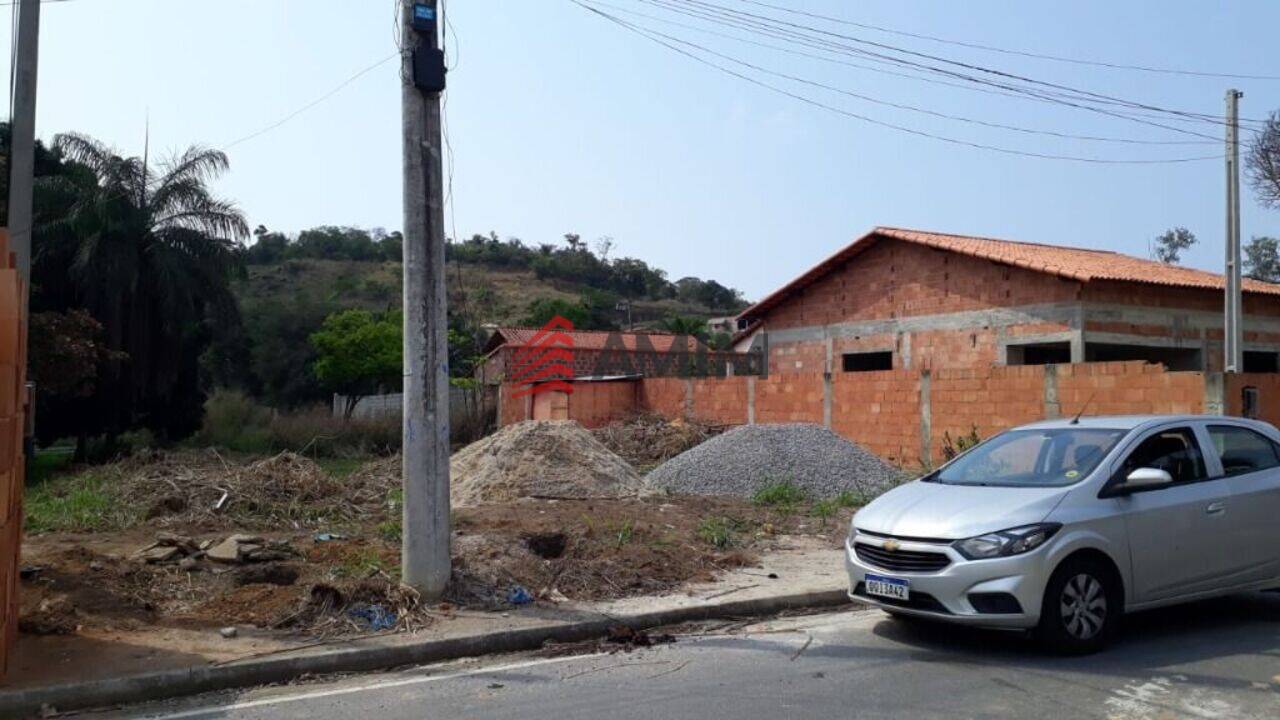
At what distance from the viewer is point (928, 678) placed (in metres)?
6.46

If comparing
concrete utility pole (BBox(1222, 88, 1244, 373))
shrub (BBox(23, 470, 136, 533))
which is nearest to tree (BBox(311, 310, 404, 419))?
shrub (BBox(23, 470, 136, 533))

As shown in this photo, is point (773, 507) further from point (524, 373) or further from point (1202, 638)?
point (524, 373)

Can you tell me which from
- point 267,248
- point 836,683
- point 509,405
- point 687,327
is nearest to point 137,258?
point 509,405

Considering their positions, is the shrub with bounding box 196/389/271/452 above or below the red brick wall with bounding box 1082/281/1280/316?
below

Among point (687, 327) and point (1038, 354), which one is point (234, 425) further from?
point (687, 327)

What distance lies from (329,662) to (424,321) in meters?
2.81

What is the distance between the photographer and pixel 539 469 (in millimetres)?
15914

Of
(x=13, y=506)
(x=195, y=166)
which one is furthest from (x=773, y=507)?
(x=195, y=166)

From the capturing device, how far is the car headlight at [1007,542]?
673cm

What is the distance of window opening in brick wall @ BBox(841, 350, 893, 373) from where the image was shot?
28.8 meters

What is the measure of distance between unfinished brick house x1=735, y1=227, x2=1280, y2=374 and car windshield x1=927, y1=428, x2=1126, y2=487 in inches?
614

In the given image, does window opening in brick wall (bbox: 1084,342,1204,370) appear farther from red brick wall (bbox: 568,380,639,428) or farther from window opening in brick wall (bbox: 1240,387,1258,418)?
red brick wall (bbox: 568,380,639,428)

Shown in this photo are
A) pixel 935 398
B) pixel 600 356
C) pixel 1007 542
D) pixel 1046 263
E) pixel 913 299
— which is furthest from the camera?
pixel 600 356

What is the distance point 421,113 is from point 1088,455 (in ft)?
19.4
